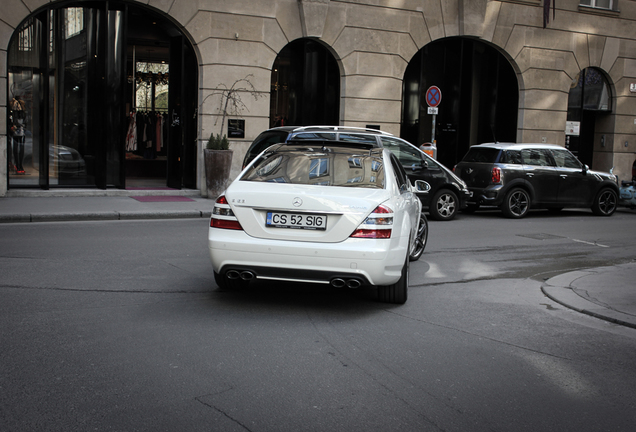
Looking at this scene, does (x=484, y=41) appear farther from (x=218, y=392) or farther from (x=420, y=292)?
(x=218, y=392)

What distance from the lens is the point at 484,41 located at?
22000 mm

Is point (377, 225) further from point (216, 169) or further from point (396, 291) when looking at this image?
point (216, 169)

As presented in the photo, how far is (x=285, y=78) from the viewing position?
19.6 metres

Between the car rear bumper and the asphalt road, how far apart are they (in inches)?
16.3

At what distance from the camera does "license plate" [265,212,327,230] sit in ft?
19.3

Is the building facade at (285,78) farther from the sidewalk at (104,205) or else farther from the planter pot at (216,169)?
the planter pot at (216,169)

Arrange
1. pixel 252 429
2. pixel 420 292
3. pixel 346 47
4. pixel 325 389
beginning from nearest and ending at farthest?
pixel 252 429 < pixel 325 389 < pixel 420 292 < pixel 346 47


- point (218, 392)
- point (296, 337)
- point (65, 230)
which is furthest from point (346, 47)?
point (218, 392)

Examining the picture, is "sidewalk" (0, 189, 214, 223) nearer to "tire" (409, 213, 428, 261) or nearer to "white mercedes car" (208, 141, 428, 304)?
"tire" (409, 213, 428, 261)

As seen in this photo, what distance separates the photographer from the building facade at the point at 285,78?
53.6 feet

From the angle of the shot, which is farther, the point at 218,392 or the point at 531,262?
the point at 531,262

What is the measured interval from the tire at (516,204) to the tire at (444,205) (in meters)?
1.50

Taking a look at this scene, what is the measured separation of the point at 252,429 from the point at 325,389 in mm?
748

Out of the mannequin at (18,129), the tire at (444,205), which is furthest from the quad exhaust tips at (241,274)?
the mannequin at (18,129)
